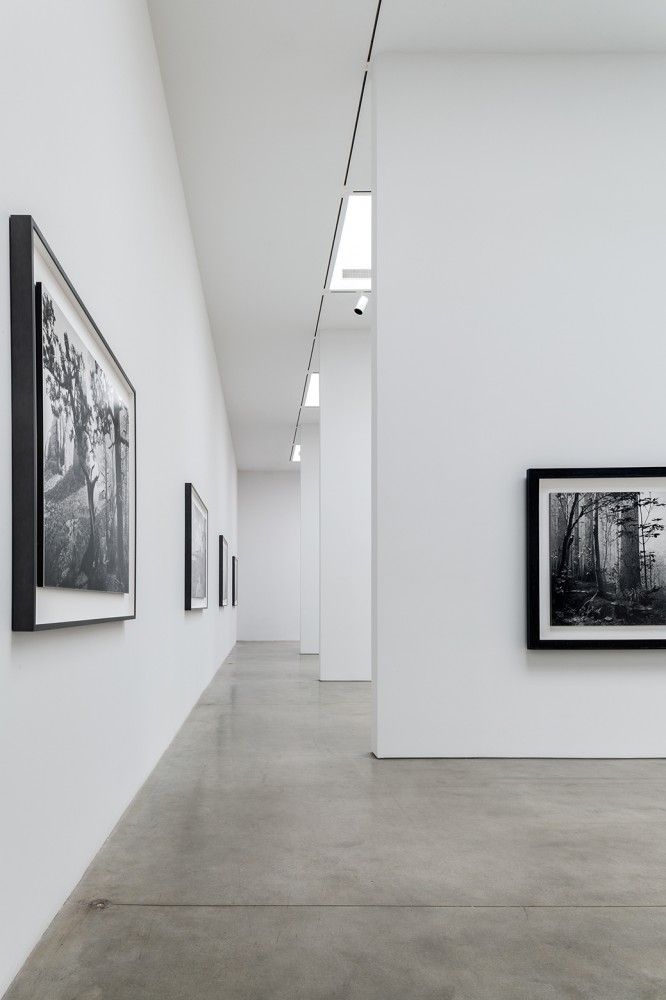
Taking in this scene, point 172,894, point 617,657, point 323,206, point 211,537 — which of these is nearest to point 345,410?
point 211,537

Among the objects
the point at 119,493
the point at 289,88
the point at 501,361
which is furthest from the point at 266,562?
the point at 119,493

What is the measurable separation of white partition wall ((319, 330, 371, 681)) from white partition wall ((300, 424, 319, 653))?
5.65m

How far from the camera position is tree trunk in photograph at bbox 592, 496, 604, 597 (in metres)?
5.94

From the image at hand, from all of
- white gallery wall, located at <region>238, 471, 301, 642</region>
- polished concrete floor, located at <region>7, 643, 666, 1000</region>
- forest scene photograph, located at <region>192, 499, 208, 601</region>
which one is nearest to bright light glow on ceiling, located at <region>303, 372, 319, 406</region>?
forest scene photograph, located at <region>192, 499, 208, 601</region>

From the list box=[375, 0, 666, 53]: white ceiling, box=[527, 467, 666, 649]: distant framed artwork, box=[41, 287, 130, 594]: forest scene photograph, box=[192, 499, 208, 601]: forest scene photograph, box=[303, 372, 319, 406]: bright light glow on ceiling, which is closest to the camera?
box=[41, 287, 130, 594]: forest scene photograph

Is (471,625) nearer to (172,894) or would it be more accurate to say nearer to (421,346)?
(421,346)

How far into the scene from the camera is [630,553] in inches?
234

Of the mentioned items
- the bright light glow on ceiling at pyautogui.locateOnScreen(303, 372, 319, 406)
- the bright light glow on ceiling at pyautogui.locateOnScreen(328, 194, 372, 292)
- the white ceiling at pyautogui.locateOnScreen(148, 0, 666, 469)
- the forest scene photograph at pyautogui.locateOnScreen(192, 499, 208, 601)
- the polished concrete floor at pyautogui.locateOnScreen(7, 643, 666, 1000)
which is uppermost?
the white ceiling at pyautogui.locateOnScreen(148, 0, 666, 469)

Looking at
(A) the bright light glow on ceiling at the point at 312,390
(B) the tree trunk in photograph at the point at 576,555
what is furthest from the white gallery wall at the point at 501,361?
(A) the bright light glow on ceiling at the point at 312,390

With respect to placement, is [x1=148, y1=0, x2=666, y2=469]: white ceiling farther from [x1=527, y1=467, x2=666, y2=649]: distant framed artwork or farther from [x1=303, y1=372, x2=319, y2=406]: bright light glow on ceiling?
[x1=303, y1=372, x2=319, y2=406]: bright light glow on ceiling

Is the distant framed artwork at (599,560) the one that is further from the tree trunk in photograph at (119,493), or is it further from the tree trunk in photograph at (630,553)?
the tree trunk in photograph at (119,493)

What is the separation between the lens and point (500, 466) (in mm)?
6070

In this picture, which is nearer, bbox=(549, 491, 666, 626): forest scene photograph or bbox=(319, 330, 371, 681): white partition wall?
bbox=(549, 491, 666, 626): forest scene photograph

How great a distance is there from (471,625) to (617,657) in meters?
0.97
